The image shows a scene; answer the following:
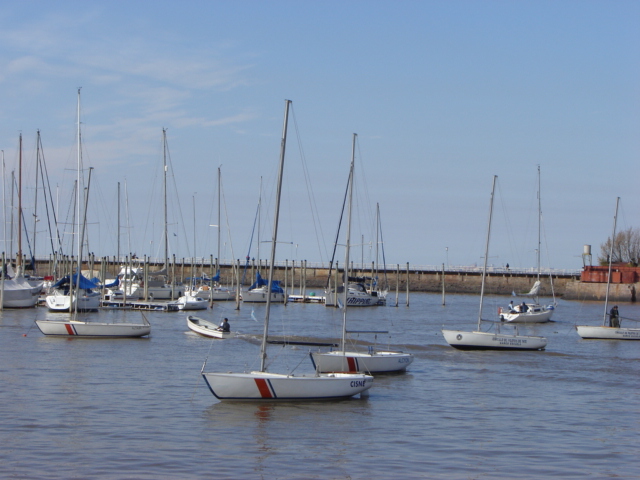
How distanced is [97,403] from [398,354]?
44.8ft

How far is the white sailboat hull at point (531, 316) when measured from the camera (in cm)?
7150

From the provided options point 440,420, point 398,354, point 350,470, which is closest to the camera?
point 350,470

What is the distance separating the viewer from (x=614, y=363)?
138 ft

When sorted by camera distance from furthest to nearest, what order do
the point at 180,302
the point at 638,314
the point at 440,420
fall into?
1. the point at 638,314
2. the point at 180,302
3. the point at 440,420

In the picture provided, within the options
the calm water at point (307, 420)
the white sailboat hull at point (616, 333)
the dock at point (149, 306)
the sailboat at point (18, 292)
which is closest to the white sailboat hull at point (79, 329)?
the calm water at point (307, 420)

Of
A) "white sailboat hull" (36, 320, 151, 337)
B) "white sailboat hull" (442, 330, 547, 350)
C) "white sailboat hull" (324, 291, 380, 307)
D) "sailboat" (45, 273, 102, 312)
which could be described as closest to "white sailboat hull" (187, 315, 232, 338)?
"white sailboat hull" (36, 320, 151, 337)

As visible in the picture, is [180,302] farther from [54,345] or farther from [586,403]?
[586,403]

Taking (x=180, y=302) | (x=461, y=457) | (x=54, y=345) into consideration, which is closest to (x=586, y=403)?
(x=461, y=457)

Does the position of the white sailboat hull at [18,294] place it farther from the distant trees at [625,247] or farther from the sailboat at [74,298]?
the distant trees at [625,247]

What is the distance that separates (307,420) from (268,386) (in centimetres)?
176

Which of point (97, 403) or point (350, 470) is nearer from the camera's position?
point (350, 470)

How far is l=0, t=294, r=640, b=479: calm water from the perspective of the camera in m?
19.1

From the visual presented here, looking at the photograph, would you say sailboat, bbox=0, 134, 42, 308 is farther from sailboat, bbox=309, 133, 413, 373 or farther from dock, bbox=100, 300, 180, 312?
sailboat, bbox=309, 133, 413, 373

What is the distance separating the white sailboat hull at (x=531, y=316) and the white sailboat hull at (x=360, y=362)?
125 feet
